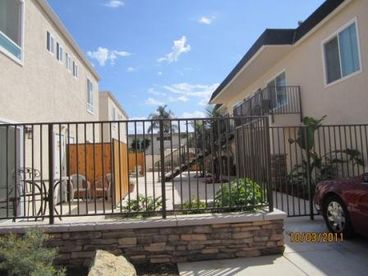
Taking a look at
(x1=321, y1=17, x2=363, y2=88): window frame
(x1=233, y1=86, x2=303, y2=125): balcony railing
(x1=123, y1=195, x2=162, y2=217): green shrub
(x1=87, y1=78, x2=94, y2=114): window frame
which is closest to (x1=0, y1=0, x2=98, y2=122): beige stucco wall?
(x1=87, y1=78, x2=94, y2=114): window frame

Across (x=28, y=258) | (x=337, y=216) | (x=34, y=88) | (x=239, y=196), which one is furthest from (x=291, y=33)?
(x=28, y=258)

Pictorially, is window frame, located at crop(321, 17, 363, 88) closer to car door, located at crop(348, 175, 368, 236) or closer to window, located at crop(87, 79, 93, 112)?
car door, located at crop(348, 175, 368, 236)

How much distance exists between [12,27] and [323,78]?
366 inches

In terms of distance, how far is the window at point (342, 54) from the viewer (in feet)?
33.4

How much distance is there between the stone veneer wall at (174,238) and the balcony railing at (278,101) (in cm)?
835

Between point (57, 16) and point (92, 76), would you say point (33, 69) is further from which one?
point (92, 76)

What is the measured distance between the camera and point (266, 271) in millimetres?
5031

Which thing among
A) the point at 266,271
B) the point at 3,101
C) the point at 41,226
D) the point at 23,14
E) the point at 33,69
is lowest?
the point at 266,271

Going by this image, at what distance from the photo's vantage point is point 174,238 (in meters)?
5.57

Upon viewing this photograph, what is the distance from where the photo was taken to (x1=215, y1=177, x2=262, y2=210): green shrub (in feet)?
20.0

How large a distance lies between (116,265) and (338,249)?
11.6ft

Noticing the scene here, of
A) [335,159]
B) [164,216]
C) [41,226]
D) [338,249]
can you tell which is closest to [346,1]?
[335,159]

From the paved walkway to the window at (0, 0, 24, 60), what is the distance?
6.39 metres

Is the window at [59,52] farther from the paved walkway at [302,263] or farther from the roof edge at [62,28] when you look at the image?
the paved walkway at [302,263]
